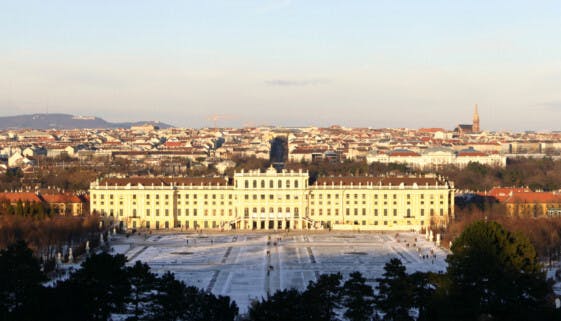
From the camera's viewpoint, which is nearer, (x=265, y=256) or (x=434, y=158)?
(x=265, y=256)

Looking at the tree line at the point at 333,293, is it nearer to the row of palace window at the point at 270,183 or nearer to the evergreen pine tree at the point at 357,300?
the evergreen pine tree at the point at 357,300

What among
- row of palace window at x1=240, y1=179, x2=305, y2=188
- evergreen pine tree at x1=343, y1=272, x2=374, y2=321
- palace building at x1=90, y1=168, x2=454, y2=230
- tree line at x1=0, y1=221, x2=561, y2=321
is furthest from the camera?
row of palace window at x1=240, y1=179, x2=305, y2=188

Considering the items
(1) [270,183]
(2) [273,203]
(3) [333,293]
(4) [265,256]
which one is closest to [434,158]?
(1) [270,183]

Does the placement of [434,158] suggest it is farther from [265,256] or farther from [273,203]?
[265,256]

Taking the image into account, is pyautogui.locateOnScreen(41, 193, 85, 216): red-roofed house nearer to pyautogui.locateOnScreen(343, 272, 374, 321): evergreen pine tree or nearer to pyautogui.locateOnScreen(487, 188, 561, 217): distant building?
pyautogui.locateOnScreen(487, 188, 561, 217): distant building

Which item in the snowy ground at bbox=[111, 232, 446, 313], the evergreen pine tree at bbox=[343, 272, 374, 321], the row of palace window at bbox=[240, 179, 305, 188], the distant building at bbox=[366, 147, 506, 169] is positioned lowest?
the snowy ground at bbox=[111, 232, 446, 313]

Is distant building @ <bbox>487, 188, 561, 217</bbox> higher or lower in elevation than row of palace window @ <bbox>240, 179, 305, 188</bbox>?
lower

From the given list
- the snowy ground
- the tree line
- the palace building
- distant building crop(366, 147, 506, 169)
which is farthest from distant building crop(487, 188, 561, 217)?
distant building crop(366, 147, 506, 169)
